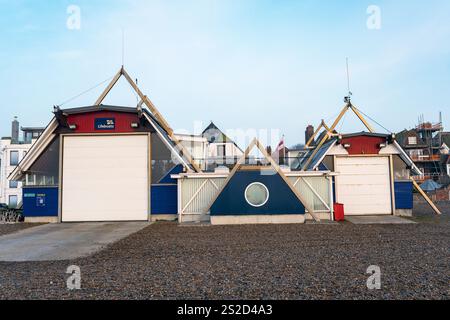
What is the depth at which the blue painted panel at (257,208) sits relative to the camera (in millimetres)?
14684

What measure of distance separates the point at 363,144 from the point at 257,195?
7.68 meters

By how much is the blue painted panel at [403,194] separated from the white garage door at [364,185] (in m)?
0.42

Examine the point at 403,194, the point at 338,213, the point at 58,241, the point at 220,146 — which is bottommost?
the point at 58,241

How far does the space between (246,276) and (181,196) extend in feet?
32.0

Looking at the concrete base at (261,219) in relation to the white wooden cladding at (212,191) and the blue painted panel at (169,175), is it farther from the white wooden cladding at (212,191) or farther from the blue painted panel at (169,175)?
the blue painted panel at (169,175)

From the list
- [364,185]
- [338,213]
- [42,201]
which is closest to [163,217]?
[42,201]

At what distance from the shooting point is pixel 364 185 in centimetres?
1811

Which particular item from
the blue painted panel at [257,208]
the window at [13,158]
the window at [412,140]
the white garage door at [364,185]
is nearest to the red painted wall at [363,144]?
the white garage door at [364,185]

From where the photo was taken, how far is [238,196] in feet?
48.3

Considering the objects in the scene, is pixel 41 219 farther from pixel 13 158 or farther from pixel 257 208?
pixel 13 158

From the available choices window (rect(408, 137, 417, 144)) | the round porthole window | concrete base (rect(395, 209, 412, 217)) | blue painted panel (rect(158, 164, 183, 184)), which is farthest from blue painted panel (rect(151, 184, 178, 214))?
window (rect(408, 137, 417, 144))

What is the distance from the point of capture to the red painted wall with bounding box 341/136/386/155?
1827 cm

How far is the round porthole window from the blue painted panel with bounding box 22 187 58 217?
33.2 ft
